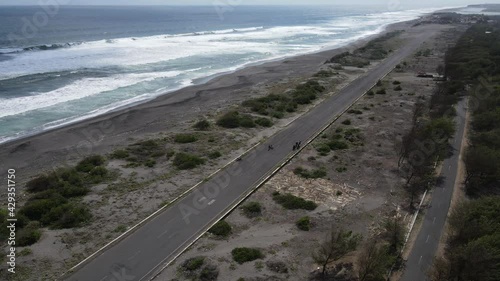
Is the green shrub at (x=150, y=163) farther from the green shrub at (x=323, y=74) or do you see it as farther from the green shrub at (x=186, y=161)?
the green shrub at (x=323, y=74)

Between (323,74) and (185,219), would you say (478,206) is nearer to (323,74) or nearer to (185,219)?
(185,219)

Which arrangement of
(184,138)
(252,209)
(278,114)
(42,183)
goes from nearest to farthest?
1. (252,209)
2. (42,183)
3. (184,138)
4. (278,114)

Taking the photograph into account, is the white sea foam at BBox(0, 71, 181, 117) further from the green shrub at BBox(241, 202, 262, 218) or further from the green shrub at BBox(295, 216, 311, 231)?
the green shrub at BBox(295, 216, 311, 231)

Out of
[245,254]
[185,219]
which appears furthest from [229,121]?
[245,254]

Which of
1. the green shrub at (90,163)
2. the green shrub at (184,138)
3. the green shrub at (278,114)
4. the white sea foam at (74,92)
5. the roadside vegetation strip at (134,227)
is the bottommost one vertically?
the roadside vegetation strip at (134,227)

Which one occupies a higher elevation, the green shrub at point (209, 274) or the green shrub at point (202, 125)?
the green shrub at point (202, 125)

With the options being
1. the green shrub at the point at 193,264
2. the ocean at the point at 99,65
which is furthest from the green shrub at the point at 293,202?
the ocean at the point at 99,65

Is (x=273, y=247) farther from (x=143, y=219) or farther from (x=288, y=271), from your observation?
(x=143, y=219)
